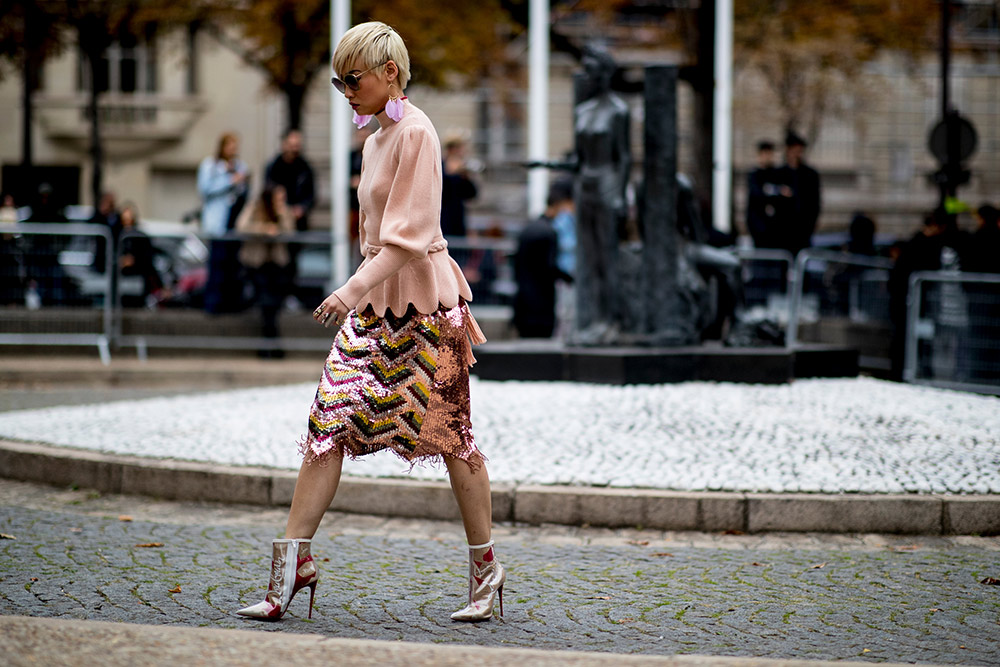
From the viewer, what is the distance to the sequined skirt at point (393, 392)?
4.62 meters

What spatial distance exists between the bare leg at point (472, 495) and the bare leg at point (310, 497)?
0.40 m

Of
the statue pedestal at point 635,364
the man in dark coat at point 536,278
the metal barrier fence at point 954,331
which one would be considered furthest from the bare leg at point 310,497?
the metal barrier fence at point 954,331

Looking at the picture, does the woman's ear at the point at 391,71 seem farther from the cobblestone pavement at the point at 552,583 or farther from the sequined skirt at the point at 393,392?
the cobblestone pavement at the point at 552,583

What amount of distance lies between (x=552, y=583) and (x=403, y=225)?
1.73m

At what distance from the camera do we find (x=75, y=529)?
21.2ft

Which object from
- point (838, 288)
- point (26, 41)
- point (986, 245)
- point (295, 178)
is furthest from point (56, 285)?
point (26, 41)

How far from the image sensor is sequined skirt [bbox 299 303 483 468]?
15.1ft

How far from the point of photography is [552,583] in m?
5.50

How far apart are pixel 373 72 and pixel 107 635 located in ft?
6.37

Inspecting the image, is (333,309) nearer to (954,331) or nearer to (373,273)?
(373,273)

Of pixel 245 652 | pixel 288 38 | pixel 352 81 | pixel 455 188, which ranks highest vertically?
pixel 288 38

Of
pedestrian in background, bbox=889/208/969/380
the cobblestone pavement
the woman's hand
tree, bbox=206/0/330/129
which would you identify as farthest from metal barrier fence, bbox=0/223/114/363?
tree, bbox=206/0/330/129

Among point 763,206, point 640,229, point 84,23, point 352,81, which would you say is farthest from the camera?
point 84,23

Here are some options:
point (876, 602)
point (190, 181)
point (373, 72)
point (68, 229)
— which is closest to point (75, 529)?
point (373, 72)
